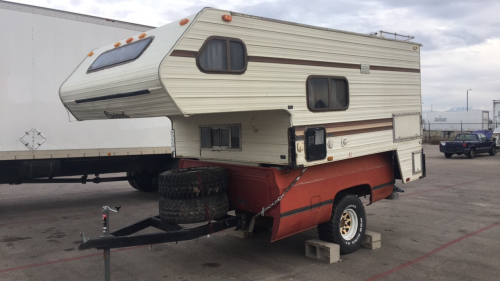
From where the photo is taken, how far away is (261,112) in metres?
5.82

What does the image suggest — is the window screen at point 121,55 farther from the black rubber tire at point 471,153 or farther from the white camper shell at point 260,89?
the black rubber tire at point 471,153

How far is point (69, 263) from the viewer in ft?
20.4

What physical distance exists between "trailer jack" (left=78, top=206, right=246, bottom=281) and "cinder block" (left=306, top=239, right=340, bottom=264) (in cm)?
109

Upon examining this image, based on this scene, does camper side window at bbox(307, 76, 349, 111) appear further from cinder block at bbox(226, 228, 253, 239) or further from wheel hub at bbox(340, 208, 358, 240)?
cinder block at bbox(226, 228, 253, 239)

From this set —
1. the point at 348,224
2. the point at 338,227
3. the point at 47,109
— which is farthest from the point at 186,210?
the point at 47,109

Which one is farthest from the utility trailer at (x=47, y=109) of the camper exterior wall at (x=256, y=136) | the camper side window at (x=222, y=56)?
the camper side window at (x=222, y=56)

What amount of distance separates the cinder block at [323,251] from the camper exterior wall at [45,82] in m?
5.75

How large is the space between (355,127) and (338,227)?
153 cm

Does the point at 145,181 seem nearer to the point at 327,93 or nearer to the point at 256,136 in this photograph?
the point at 256,136

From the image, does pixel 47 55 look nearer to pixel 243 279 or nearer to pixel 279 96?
pixel 279 96

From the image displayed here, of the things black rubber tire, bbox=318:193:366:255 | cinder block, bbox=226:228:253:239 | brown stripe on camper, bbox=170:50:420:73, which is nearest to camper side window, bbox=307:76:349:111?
brown stripe on camper, bbox=170:50:420:73

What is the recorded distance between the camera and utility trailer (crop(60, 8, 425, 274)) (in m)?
4.81

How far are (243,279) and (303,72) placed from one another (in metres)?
2.87

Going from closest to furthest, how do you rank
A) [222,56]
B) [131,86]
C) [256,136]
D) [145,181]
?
[131,86] < [222,56] < [256,136] < [145,181]
